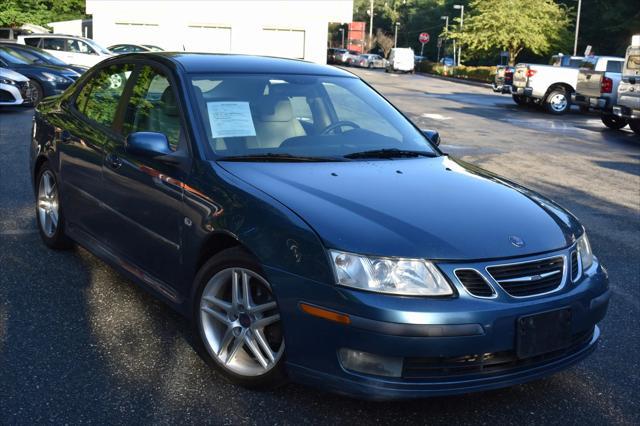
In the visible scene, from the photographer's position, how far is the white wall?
46.8 metres

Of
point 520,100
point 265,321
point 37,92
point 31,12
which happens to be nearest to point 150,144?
point 265,321

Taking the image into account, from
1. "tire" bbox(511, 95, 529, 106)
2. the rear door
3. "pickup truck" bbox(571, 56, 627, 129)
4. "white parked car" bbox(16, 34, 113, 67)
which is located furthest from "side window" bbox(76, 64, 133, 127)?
"white parked car" bbox(16, 34, 113, 67)

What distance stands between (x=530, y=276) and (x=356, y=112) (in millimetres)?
1910

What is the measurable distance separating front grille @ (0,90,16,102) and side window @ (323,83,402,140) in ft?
43.6

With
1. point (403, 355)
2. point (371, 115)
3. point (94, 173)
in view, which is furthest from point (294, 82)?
point (403, 355)

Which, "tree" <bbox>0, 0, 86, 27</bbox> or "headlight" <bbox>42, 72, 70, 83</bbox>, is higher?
"tree" <bbox>0, 0, 86, 27</bbox>

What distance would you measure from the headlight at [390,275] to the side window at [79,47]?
82.0 feet

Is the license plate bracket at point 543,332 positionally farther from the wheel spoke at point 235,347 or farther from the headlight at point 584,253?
the wheel spoke at point 235,347

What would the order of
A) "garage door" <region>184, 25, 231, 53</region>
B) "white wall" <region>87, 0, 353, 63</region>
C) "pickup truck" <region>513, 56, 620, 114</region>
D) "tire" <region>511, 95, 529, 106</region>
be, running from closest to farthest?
"pickup truck" <region>513, 56, 620, 114</region>
"tire" <region>511, 95, 529, 106</region>
"white wall" <region>87, 0, 353, 63</region>
"garage door" <region>184, 25, 231, 53</region>

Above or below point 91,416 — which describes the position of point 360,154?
above

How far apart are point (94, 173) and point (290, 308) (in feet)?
6.96

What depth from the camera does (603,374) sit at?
3934mm

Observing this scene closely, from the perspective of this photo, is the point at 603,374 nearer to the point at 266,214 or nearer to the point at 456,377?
the point at 456,377

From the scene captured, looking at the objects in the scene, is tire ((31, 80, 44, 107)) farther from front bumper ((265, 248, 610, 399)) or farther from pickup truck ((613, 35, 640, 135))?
front bumper ((265, 248, 610, 399))
